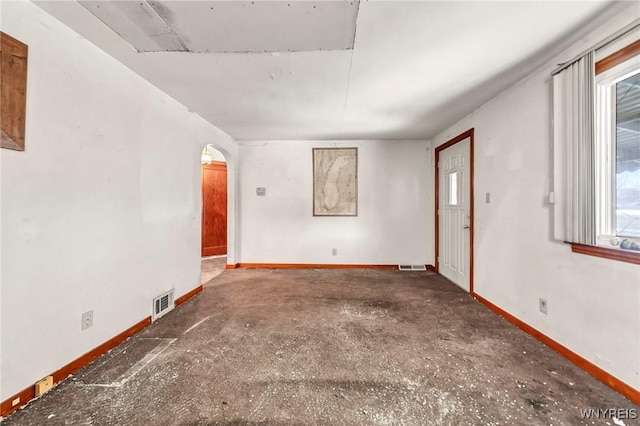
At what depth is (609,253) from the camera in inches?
60.7

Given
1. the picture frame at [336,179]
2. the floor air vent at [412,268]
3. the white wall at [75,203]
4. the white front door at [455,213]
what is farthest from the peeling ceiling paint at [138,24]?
the floor air vent at [412,268]

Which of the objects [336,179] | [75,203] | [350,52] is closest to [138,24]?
[75,203]

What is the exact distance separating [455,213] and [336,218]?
1.96 m

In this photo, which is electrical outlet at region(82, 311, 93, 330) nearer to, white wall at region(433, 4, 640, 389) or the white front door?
white wall at region(433, 4, 640, 389)

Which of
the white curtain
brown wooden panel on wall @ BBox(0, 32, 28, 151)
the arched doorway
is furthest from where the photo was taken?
the arched doorway

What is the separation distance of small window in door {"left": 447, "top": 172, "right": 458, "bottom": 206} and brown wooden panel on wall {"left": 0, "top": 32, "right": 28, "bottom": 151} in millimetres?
4354

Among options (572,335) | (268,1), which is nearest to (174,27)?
(268,1)

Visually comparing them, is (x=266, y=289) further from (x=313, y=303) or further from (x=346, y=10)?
(x=346, y=10)

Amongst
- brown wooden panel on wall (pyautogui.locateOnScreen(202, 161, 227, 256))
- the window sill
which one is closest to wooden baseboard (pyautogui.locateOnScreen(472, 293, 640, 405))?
the window sill

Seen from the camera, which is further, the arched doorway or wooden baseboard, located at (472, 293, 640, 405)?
the arched doorway

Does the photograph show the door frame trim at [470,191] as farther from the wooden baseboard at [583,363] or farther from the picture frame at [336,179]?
the picture frame at [336,179]

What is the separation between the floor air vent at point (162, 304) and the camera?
242 cm

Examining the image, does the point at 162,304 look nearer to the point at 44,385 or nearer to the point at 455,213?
the point at 44,385

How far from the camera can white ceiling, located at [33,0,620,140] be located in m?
1.44
